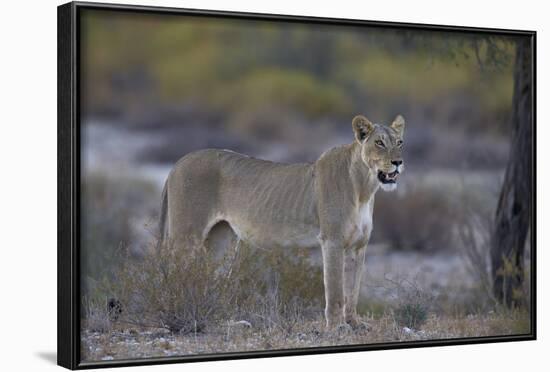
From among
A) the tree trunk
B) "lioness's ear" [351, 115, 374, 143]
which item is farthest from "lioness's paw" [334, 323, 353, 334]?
the tree trunk

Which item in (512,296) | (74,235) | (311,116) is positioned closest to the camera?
(74,235)

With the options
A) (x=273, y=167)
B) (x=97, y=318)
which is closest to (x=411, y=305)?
(x=273, y=167)

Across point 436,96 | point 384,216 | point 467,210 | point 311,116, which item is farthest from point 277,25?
point 384,216

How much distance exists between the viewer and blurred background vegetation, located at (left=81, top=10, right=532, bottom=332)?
39.8 ft

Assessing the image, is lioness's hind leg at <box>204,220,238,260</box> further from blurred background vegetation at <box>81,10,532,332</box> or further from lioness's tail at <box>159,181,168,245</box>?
blurred background vegetation at <box>81,10,532,332</box>

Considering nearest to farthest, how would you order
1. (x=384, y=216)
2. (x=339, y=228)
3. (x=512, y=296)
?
(x=339, y=228)
(x=512, y=296)
(x=384, y=216)

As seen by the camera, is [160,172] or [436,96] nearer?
[436,96]

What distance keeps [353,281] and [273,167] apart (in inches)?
51.9

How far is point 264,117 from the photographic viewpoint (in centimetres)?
1382

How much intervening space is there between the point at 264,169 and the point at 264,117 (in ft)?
3.28

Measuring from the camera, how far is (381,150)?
1248 cm

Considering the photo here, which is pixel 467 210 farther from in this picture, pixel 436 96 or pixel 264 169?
pixel 264 169

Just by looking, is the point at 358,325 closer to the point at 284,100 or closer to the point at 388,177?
the point at 388,177

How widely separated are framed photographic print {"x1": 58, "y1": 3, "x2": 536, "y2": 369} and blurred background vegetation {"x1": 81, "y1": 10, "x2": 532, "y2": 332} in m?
0.02
